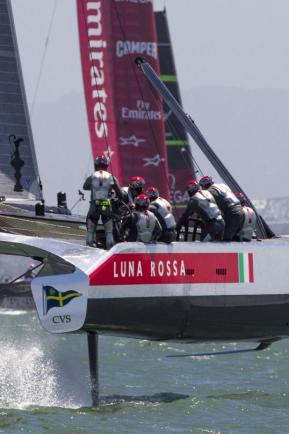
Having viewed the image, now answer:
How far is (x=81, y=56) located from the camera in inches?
1156

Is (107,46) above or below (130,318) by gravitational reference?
above

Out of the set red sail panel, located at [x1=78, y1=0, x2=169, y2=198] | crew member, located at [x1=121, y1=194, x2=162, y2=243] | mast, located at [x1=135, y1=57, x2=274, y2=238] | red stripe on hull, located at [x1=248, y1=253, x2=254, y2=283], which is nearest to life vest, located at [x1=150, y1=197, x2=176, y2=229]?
crew member, located at [x1=121, y1=194, x2=162, y2=243]

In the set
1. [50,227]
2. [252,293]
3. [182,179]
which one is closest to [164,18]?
[182,179]

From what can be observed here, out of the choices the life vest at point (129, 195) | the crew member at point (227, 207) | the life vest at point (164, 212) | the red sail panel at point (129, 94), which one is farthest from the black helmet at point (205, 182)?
the red sail panel at point (129, 94)

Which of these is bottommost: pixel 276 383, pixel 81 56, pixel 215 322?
pixel 276 383

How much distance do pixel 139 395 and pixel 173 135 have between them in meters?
18.7

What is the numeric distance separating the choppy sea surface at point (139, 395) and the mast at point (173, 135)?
13.2 metres

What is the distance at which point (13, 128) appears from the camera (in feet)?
71.6

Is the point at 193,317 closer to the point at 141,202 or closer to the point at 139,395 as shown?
the point at 141,202

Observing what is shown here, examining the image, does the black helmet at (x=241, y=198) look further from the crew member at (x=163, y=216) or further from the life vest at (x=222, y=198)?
the crew member at (x=163, y=216)

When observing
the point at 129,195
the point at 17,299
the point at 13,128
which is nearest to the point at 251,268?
the point at 129,195

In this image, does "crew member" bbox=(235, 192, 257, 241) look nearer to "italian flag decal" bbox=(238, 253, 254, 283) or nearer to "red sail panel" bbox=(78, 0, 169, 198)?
"italian flag decal" bbox=(238, 253, 254, 283)

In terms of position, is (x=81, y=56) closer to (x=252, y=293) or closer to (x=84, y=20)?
(x=84, y=20)

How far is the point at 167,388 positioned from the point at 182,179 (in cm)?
1750
